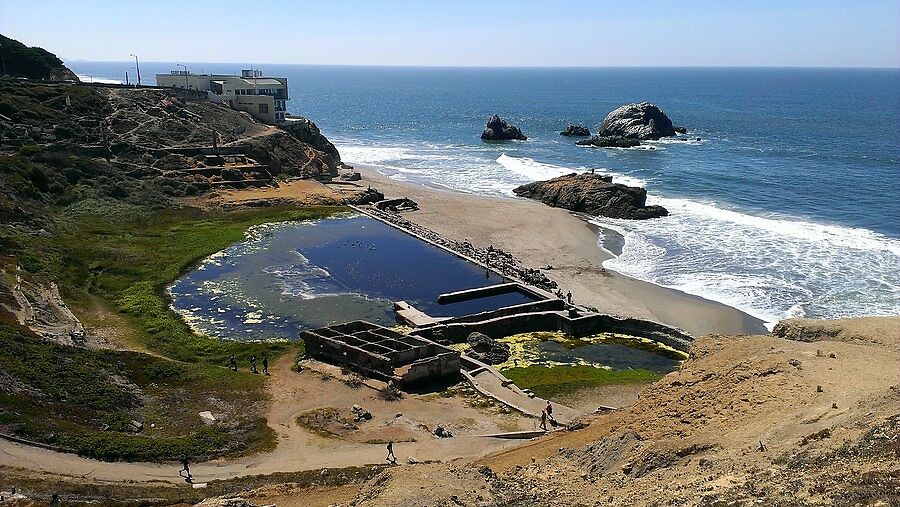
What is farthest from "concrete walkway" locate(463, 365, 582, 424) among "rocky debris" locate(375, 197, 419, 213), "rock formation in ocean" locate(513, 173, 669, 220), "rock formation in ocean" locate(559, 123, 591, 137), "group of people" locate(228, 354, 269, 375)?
"rock formation in ocean" locate(559, 123, 591, 137)

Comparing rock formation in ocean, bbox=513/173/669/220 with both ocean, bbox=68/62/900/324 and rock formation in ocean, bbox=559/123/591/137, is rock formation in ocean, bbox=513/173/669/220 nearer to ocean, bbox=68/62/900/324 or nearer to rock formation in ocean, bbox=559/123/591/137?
ocean, bbox=68/62/900/324

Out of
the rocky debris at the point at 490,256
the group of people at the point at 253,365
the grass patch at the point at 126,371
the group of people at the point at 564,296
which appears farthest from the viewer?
the rocky debris at the point at 490,256

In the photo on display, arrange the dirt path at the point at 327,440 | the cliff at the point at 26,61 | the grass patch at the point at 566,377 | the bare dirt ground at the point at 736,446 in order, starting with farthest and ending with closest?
the cliff at the point at 26,61, the grass patch at the point at 566,377, the dirt path at the point at 327,440, the bare dirt ground at the point at 736,446

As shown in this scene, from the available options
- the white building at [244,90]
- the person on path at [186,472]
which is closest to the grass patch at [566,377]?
the person on path at [186,472]

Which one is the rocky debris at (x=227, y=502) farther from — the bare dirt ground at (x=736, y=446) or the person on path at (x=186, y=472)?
the person on path at (x=186, y=472)

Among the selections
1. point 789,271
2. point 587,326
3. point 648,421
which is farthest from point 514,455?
point 789,271

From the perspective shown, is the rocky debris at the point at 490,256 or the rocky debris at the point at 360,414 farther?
the rocky debris at the point at 490,256
